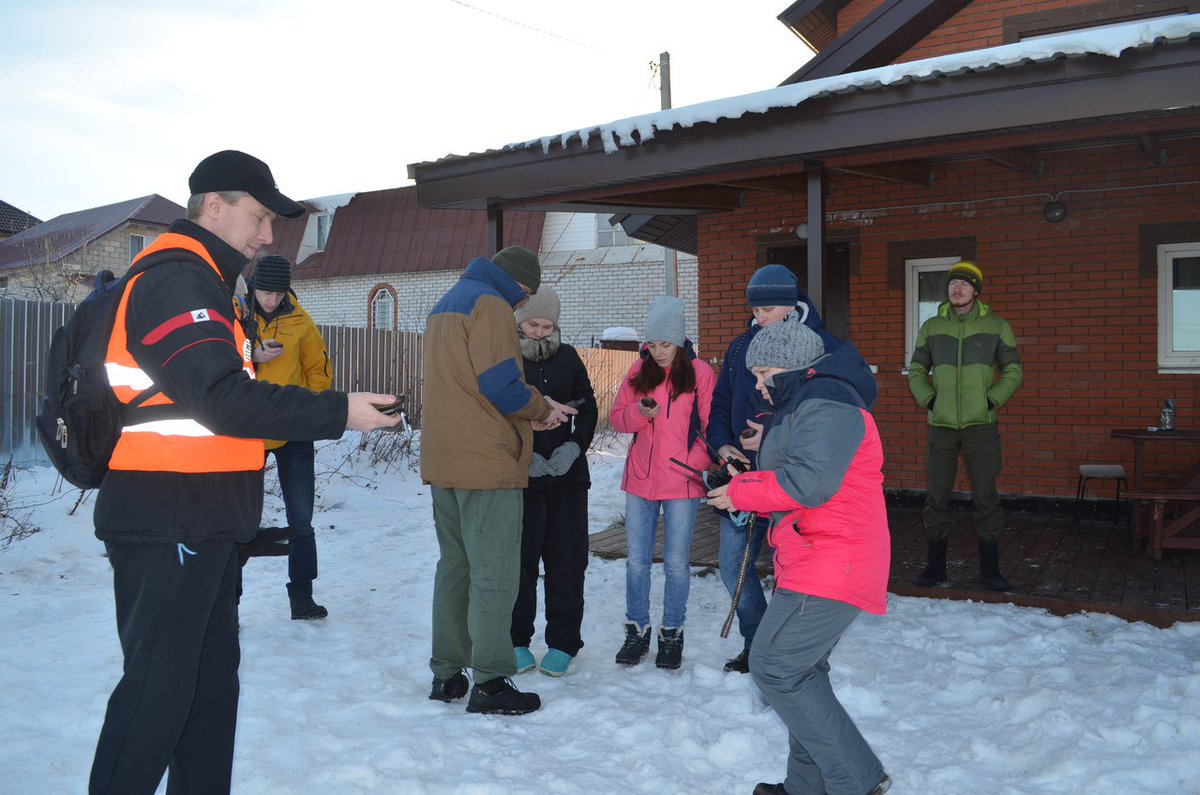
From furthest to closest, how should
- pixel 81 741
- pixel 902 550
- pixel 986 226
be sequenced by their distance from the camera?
pixel 986 226, pixel 902 550, pixel 81 741

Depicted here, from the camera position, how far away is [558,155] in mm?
6414

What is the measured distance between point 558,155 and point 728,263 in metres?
2.90

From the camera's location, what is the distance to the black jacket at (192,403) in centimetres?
209

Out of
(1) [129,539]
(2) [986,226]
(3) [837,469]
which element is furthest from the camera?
(2) [986,226]

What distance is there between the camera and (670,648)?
422 centimetres

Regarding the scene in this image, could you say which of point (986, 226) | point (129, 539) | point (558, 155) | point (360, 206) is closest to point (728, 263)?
point (986, 226)

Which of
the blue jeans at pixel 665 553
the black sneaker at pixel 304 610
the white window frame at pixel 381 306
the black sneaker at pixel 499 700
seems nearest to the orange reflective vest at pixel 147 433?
the black sneaker at pixel 499 700

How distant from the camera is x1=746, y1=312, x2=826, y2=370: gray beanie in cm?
281

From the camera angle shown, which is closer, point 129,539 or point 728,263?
point 129,539

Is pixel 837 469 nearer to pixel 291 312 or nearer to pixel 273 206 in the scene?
pixel 273 206

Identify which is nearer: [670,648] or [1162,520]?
[670,648]

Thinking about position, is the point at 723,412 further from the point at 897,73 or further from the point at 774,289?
the point at 897,73

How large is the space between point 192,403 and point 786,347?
171 centimetres

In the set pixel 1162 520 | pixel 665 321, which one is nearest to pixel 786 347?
pixel 665 321
